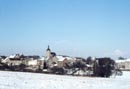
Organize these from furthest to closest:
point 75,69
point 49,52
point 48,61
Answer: point 49,52, point 48,61, point 75,69

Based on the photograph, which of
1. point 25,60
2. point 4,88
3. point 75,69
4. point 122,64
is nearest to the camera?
point 4,88

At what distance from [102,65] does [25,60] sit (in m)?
98.8

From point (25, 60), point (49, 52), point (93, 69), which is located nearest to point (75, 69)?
point (93, 69)

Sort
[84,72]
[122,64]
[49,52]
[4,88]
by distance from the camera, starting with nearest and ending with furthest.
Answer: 1. [4,88]
2. [84,72]
3. [49,52]
4. [122,64]

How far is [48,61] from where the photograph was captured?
14750 cm

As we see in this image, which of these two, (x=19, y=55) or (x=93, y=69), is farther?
(x=19, y=55)

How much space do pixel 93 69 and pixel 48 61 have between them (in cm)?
7096

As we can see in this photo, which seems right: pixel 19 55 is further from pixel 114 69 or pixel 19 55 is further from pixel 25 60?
pixel 114 69

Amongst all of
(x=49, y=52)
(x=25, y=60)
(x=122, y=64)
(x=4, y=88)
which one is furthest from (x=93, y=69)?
(x=122, y=64)

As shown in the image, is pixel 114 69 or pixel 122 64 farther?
pixel 122 64

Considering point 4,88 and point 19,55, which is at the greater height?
point 19,55

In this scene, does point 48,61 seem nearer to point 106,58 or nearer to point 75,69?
point 75,69

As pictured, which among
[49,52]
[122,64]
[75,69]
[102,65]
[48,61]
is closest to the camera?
[102,65]

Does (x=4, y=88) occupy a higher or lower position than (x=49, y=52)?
lower
